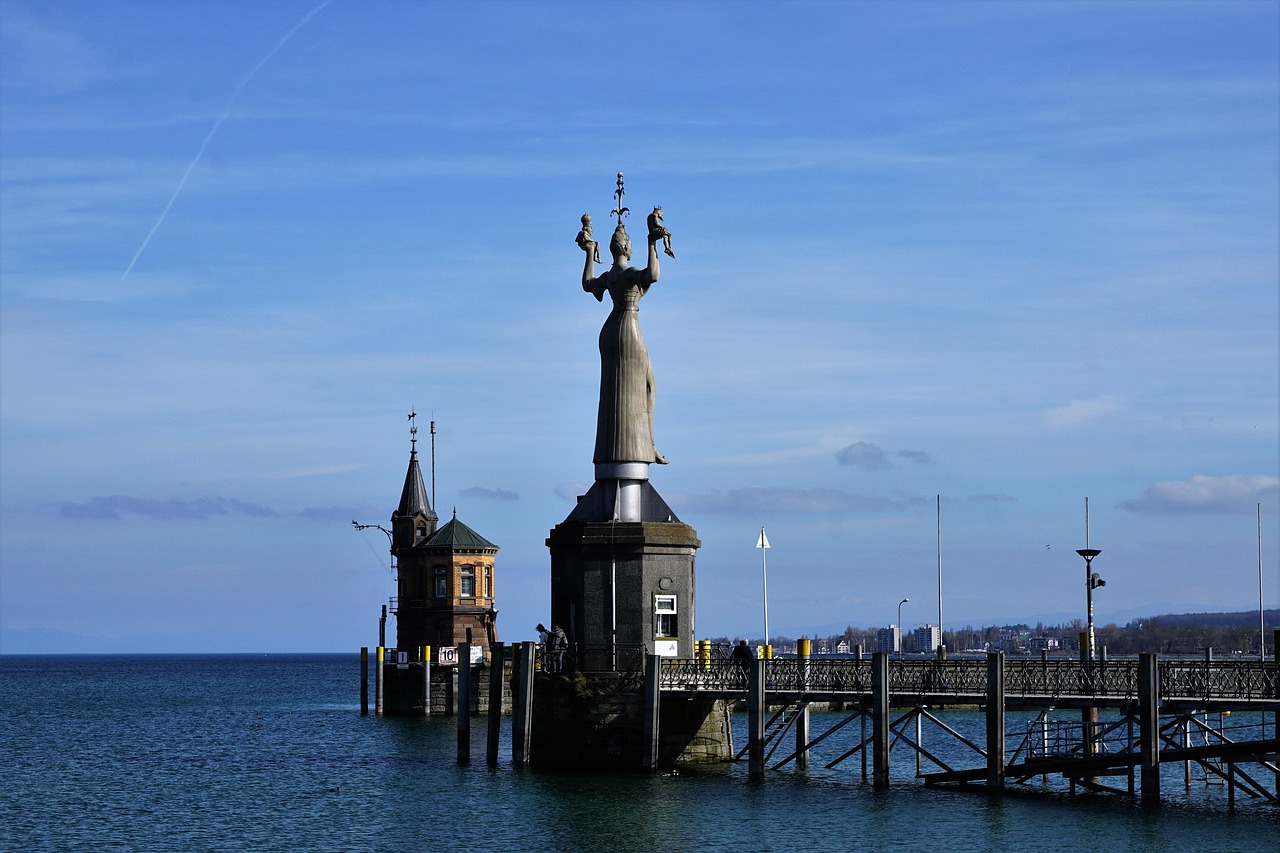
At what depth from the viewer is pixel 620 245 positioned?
55.1 metres

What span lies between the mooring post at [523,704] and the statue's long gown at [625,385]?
6.44 meters

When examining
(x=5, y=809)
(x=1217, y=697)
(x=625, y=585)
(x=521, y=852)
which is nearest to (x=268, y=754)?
(x=5, y=809)

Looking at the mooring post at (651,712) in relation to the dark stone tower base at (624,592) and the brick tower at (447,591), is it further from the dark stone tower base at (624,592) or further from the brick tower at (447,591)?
the brick tower at (447,591)

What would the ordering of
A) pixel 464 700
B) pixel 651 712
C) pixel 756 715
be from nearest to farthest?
pixel 756 715 → pixel 651 712 → pixel 464 700

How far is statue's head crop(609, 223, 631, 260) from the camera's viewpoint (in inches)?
2165

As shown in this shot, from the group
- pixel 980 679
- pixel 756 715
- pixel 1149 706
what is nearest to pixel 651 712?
pixel 756 715

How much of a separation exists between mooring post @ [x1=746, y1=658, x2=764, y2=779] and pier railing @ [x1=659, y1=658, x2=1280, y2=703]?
0.62 metres

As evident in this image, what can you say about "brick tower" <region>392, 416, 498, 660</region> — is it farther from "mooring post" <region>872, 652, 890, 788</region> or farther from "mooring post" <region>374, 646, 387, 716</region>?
"mooring post" <region>872, 652, 890, 788</region>

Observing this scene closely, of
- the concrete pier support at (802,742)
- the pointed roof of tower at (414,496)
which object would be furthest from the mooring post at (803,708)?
the pointed roof of tower at (414,496)

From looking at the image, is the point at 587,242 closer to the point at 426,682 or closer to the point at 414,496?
the point at 426,682

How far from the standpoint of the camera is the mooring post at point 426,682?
275ft

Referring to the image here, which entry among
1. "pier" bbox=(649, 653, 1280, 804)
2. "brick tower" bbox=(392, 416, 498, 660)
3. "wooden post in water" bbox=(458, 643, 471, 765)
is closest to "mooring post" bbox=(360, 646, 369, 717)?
"brick tower" bbox=(392, 416, 498, 660)

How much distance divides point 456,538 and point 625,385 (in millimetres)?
40735

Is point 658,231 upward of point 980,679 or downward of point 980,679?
upward
